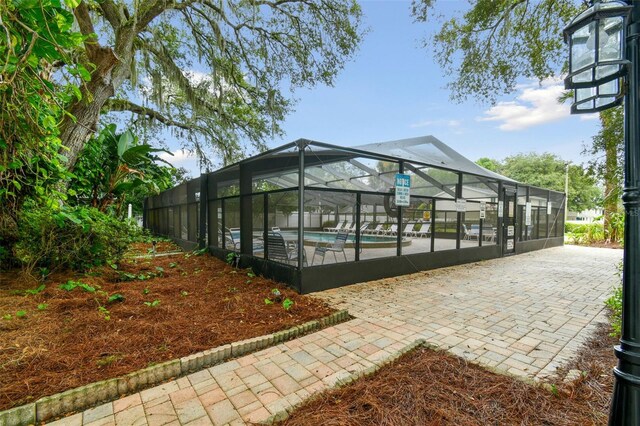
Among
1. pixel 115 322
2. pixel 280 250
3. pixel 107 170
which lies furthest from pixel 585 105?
pixel 107 170

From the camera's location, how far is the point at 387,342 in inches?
119

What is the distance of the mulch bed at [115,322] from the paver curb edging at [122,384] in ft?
0.32

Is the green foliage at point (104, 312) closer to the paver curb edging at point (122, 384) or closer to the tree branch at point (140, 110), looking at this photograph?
the paver curb edging at point (122, 384)

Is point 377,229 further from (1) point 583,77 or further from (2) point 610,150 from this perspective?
(1) point 583,77

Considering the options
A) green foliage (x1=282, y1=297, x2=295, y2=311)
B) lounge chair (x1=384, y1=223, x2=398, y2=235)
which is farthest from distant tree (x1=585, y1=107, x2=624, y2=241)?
green foliage (x1=282, y1=297, x2=295, y2=311)

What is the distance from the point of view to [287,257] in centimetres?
521

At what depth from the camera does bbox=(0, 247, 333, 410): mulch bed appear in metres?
2.29

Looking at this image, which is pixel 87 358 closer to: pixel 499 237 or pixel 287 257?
pixel 287 257

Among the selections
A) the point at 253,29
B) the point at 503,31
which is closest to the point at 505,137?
the point at 503,31

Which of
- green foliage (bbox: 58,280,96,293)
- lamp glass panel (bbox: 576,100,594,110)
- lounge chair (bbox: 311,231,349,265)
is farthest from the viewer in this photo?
lounge chair (bbox: 311,231,349,265)

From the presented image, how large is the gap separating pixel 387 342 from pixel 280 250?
282 centimetres

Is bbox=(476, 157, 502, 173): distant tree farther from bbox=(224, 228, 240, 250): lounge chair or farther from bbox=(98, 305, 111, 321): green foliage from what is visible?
bbox=(98, 305, 111, 321): green foliage

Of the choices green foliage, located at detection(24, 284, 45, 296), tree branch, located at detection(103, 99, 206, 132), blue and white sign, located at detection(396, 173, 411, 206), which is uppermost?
tree branch, located at detection(103, 99, 206, 132)

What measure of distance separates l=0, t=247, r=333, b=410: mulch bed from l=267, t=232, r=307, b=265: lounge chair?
1.61 feet
